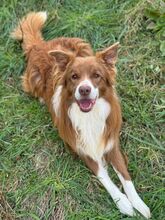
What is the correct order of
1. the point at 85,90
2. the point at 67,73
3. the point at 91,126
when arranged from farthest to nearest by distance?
the point at 91,126, the point at 67,73, the point at 85,90

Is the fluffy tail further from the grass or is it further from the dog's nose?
the dog's nose

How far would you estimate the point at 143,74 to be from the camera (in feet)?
15.4

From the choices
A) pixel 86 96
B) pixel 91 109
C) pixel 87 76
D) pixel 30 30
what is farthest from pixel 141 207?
pixel 30 30

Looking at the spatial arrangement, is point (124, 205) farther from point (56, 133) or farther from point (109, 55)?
point (109, 55)

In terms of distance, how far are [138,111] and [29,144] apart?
0.96m

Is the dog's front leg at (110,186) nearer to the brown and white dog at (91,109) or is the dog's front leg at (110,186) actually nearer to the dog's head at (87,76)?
the brown and white dog at (91,109)

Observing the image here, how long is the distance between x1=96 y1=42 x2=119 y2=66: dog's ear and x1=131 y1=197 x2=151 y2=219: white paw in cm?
102

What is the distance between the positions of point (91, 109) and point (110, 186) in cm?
64

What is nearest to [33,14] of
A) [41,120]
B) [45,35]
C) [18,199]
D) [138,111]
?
[45,35]

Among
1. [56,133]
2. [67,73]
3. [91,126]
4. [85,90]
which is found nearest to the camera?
[85,90]

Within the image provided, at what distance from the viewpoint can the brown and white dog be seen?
3715mm

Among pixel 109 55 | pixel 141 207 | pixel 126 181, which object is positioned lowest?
pixel 141 207

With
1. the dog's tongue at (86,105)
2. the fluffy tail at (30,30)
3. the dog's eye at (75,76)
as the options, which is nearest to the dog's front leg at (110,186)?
the dog's tongue at (86,105)

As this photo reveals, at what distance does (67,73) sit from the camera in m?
3.81
